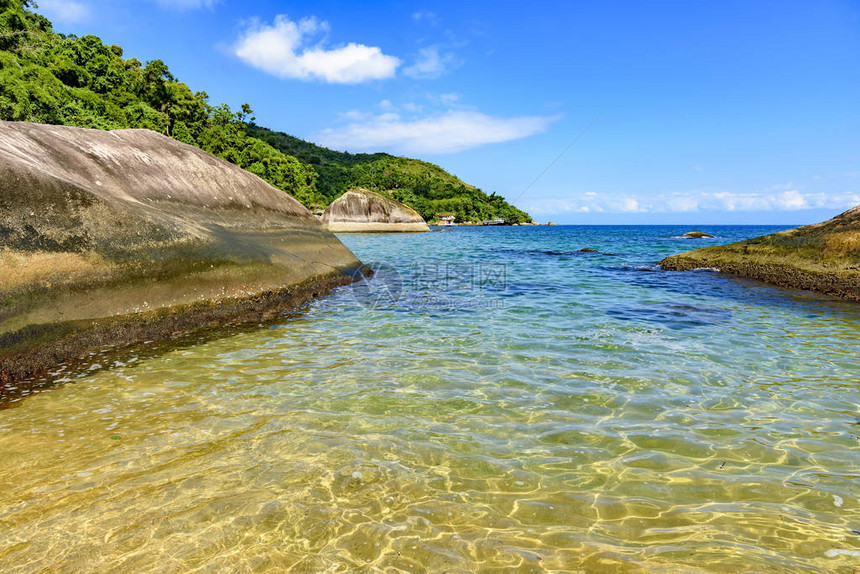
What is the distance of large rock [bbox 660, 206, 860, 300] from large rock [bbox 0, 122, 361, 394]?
14.1 meters

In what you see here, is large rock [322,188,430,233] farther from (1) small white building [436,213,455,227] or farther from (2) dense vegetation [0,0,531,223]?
(1) small white building [436,213,455,227]

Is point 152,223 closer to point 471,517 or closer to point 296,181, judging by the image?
point 471,517

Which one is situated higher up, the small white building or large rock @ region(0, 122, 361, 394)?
the small white building

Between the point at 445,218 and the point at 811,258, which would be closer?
the point at 811,258

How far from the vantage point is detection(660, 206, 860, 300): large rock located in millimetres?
11695

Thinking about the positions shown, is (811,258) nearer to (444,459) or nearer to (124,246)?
(444,459)

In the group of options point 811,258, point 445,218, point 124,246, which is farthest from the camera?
point 445,218

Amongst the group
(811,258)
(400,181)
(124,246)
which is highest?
(400,181)

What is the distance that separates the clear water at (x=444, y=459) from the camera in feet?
8.73

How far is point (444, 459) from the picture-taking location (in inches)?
146

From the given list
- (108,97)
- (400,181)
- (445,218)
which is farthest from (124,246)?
(400,181)

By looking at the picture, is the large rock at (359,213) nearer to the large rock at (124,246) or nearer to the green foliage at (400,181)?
the large rock at (124,246)

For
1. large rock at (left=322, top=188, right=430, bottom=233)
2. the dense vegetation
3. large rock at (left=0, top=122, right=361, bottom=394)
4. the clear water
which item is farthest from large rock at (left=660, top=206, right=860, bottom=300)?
large rock at (left=322, top=188, right=430, bottom=233)

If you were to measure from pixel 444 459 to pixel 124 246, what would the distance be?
21.2 ft
